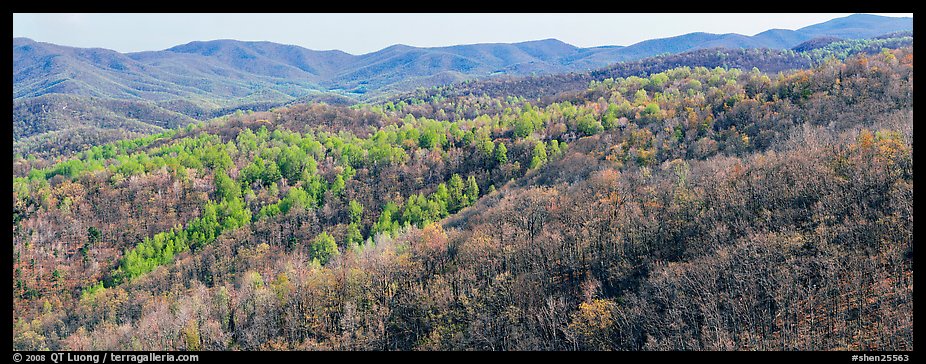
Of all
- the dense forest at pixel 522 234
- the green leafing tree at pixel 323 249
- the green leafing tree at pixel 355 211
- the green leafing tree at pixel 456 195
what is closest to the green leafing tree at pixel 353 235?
the dense forest at pixel 522 234

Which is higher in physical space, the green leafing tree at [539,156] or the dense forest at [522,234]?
the green leafing tree at [539,156]

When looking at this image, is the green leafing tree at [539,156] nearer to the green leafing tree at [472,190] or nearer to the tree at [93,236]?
the green leafing tree at [472,190]

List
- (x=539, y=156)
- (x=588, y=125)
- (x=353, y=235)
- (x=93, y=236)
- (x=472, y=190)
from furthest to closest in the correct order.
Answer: (x=588, y=125) < (x=539, y=156) < (x=472, y=190) < (x=93, y=236) < (x=353, y=235)

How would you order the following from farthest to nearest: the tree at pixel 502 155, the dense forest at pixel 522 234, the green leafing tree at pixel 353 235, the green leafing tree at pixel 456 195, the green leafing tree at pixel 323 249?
the tree at pixel 502 155, the green leafing tree at pixel 456 195, the green leafing tree at pixel 353 235, the green leafing tree at pixel 323 249, the dense forest at pixel 522 234

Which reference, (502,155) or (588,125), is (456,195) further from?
(588,125)

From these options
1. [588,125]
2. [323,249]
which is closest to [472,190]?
[323,249]

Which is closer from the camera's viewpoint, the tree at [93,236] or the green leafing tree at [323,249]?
the green leafing tree at [323,249]
